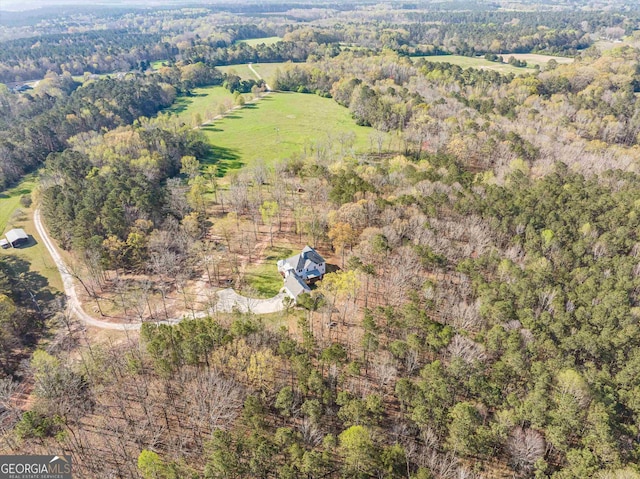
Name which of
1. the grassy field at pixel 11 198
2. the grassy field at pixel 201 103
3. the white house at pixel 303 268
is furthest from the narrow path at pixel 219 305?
the grassy field at pixel 201 103

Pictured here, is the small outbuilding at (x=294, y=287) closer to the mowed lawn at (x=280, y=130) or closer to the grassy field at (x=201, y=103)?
the mowed lawn at (x=280, y=130)

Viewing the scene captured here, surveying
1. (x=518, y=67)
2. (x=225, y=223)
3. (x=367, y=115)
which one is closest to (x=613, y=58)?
(x=518, y=67)

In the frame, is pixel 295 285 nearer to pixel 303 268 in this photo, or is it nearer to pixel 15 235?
pixel 303 268

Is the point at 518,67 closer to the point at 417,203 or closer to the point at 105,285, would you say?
the point at 417,203

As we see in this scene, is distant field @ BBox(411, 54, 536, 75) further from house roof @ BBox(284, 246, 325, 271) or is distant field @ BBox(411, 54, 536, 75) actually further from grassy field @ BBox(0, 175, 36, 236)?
grassy field @ BBox(0, 175, 36, 236)

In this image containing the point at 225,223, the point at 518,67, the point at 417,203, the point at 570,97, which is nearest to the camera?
the point at 417,203
